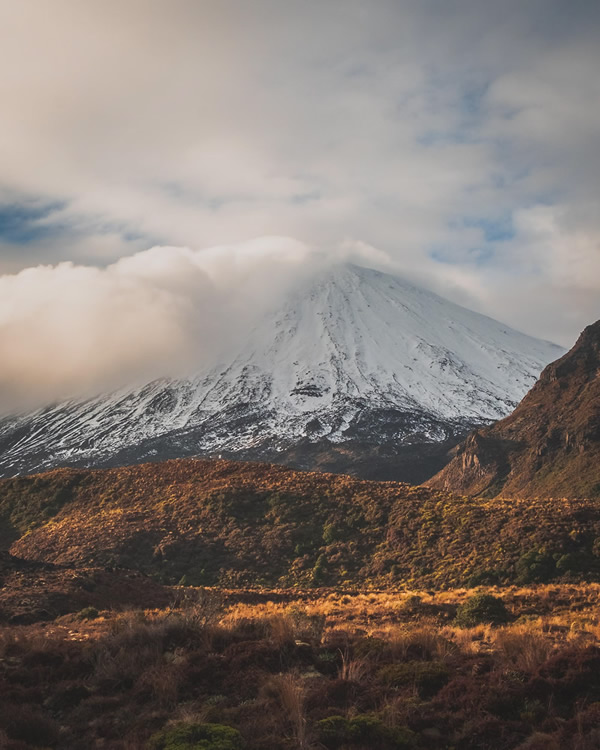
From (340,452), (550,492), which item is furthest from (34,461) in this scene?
(550,492)

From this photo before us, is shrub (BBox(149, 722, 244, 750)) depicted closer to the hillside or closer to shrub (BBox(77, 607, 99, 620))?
shrub (BBox(77, 607, 99, 620))

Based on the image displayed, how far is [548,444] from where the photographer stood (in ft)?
260

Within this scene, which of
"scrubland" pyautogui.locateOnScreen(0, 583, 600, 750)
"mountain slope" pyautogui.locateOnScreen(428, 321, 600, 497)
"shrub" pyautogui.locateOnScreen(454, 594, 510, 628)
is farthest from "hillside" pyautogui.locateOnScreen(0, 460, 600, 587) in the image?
"mountain slope" pyautogui.locateOnScreen(428, 321, 600, 497)

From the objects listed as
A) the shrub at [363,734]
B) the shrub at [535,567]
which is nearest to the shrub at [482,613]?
the shrub at [363,734]

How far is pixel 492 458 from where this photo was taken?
88312 mm

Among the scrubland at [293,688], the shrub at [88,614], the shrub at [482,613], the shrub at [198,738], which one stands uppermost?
the shrub at [198,738]

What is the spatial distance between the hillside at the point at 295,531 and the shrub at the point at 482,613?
33.5 feet

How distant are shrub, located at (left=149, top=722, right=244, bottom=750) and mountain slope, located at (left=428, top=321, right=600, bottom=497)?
6370cm

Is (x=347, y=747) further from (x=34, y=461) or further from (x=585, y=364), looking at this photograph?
(x=34, y=461)

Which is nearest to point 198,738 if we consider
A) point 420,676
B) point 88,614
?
point 420,676

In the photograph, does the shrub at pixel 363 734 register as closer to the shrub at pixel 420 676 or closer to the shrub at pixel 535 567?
the shrub at pixel 420 676

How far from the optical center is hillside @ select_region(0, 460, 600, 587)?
28252mm

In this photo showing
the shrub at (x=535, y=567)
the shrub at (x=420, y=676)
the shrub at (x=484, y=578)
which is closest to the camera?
the shrub at (x=420, y=676)

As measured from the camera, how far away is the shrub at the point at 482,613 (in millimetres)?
15812
